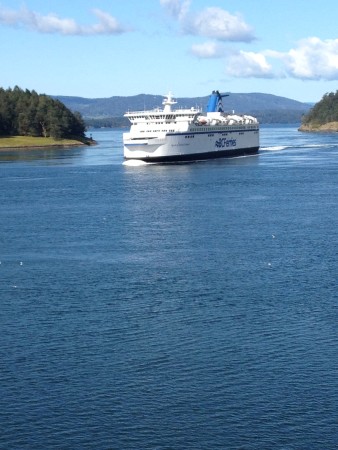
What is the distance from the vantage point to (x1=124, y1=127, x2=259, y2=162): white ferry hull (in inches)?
3108

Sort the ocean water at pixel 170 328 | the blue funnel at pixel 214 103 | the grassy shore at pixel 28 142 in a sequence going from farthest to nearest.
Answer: the grassy shore at pixel 28 142 → the blue funnel at pixel 214 103 → the ocean water at pixel 170 328

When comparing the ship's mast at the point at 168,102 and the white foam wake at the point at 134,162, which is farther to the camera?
the ship's mast at the point at 168,102

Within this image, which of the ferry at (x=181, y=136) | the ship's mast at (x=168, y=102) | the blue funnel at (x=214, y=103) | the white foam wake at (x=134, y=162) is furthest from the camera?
the blue funnel at (x=214, y=103)

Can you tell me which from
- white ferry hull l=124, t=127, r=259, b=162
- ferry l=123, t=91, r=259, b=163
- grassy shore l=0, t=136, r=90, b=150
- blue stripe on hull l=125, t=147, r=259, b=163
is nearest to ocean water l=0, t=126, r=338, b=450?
white ferry hull l=124, t=127, r=259, b=162

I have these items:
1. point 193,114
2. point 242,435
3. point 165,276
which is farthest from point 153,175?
point 242,435

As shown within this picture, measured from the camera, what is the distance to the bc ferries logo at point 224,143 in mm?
90125

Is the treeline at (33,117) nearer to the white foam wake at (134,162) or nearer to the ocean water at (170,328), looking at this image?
the white foam wake at (134,162)

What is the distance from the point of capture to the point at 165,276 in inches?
1129

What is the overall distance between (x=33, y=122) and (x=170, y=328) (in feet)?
324

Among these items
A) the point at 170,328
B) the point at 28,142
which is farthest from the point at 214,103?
the point at 170,328

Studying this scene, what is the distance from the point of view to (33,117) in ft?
388

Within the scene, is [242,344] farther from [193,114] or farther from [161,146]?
[193,114]

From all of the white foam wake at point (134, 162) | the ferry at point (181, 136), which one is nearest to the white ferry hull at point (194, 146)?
the ferry at point (181, 136)

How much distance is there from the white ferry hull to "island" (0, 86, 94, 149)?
31998 millimetres
